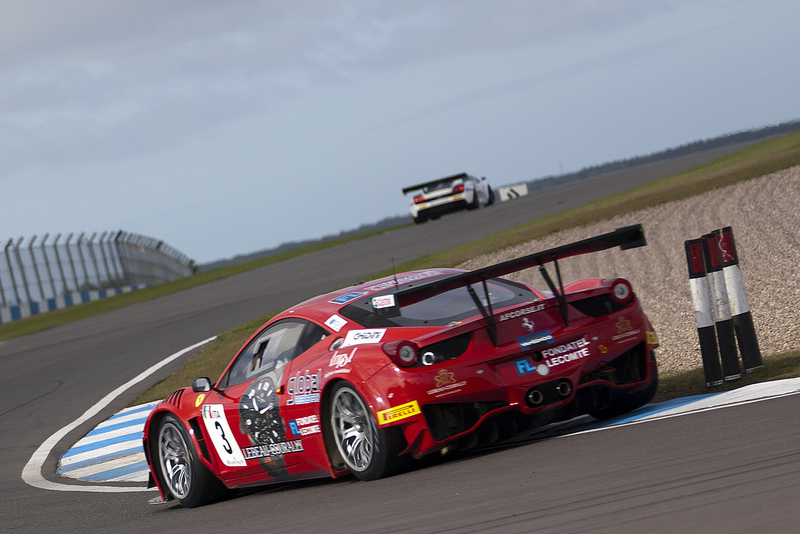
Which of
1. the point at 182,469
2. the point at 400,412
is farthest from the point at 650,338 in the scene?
the point at 182,469

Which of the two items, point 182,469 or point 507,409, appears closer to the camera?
point 507,409

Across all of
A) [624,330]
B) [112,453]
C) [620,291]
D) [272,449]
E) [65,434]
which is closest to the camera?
[624,330]

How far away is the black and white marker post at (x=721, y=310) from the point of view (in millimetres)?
7008

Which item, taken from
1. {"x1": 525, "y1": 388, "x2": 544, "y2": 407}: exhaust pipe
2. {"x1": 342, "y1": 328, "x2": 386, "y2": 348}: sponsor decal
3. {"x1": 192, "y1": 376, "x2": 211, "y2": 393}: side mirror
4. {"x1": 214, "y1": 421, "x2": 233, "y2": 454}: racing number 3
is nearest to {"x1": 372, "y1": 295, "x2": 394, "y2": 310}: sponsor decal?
{"x1": 342, "y1": 328, "x2": 386, "y2": 348}: sponsor decal

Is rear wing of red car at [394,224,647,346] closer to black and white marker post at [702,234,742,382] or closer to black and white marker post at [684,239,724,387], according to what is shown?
black and white marker post at [684,239,724,387]

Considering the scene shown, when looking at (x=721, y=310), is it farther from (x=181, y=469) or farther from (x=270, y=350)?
(x=181, y=469)

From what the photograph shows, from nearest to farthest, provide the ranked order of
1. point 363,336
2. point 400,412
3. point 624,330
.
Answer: point 400,412
point 363,336
point 624,330

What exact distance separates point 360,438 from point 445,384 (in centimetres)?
66

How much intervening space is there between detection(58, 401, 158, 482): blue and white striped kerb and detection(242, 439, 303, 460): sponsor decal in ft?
8.12

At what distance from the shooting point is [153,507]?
7.32 meters

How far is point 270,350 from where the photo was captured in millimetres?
6820

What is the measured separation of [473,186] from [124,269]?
A: 62.9 ft

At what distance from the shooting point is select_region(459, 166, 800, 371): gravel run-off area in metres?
9.75

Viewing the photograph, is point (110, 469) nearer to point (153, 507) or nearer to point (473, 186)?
point (153, 507)
